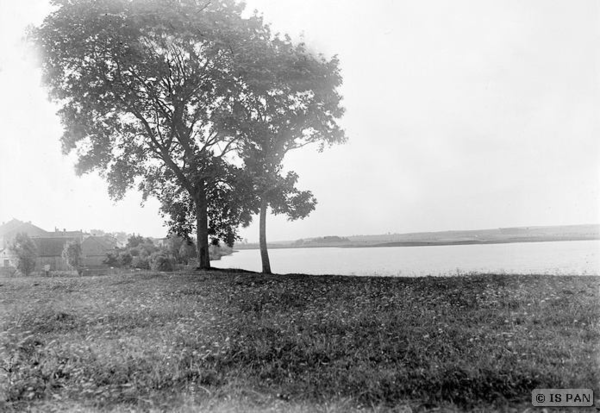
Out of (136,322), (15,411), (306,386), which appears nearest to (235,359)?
(306,386)

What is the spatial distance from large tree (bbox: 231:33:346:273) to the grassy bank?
29.9 feet

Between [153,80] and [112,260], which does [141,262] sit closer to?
[112,260]

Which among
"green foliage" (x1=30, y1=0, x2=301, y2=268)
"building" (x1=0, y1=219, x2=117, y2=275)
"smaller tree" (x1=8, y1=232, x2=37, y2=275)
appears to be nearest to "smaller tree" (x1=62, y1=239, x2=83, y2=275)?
"building" (x1=0, y1=219, x2=117, y2=275)

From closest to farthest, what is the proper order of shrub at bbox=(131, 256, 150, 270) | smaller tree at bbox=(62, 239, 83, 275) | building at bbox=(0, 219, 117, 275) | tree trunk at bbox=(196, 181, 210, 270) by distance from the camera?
tree trunk at bbox=(196, 181, 210, 270) < building at bbox=(0, 219, 117, 275) < smaller tree at bbox=(62, 239, 83, 275) < shrub at bbox=(131, 256, 150, 270)

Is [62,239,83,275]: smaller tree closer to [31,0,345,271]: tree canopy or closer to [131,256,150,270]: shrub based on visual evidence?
[131,256,150,270]: shrub

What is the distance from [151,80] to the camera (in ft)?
72.4

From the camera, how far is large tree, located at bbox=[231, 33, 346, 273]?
20.1m

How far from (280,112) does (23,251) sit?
4601 cm

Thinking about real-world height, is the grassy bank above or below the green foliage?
below

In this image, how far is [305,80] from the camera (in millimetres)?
21125

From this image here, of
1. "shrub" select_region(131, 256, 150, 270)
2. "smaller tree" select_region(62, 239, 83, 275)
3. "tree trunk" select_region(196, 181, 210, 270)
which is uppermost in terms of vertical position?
"tree trunk" select_region(196, 181, 210, 270)

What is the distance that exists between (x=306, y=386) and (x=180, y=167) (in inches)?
864

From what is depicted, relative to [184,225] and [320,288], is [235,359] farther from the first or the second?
[184,225]

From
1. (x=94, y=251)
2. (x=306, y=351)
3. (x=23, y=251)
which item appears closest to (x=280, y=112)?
(x=306, y=351)
